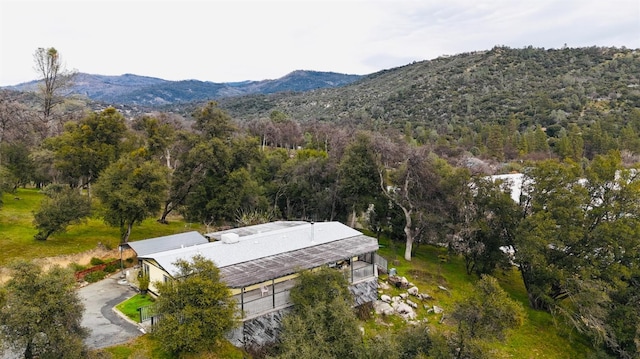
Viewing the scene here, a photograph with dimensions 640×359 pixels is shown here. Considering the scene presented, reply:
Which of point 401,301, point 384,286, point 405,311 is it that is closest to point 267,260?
point 384,286

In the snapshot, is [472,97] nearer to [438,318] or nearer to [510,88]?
[510,88]

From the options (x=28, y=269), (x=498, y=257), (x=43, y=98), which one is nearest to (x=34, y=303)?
(x=28, y=269)

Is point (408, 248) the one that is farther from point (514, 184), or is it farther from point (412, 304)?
point (514, 184)

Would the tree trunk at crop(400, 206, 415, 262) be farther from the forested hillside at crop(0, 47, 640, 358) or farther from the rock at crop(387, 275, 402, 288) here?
the rock at crop(387, 275, 402, 288)

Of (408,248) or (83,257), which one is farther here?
(408,248)

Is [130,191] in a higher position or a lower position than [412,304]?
higher

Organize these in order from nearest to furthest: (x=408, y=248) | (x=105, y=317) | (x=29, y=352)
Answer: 1. (x=29, y=352)
2. (x=105, y=317)
3. (x=408, y=248)
